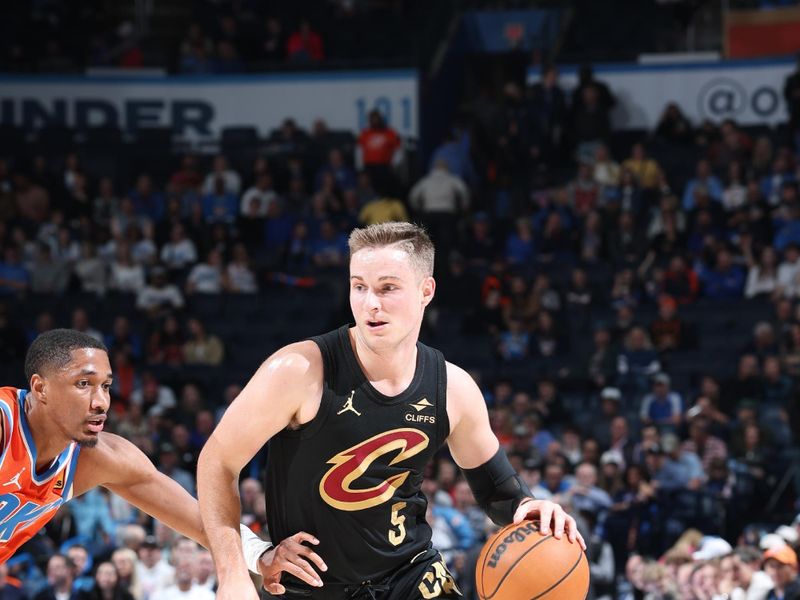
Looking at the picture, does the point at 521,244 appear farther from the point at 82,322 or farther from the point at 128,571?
the point at 128,571

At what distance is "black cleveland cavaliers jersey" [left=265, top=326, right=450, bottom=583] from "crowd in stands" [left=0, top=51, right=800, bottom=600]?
6.07 metres

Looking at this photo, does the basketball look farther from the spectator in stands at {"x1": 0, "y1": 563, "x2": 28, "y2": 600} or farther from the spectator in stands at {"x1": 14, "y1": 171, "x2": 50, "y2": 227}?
the spectator in stands at {"x1": 14, "y1": 171, "x2": 50, "y2": 227}

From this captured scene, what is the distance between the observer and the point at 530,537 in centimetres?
499

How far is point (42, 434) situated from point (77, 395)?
0.22 meters

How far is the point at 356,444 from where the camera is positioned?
4895 millimetres

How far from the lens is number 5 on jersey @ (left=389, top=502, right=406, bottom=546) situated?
5.03m

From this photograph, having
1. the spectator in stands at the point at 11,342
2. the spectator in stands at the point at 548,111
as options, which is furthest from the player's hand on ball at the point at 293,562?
the spectator in stands at the point at 548,111

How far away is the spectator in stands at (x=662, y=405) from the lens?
14.3 meters

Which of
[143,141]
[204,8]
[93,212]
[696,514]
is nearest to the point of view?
[696,514]

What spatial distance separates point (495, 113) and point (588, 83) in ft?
4.85

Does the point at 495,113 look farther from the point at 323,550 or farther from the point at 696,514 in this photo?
the point at 323,550

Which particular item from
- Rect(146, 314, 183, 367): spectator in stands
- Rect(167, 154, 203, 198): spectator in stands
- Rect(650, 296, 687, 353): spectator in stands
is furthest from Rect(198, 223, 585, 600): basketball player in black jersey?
Rect(167, 154, 203, 198): spectator in stands

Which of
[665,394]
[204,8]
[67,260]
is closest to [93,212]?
[67,260]

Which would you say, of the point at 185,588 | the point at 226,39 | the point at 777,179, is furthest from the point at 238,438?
the point at 226,39
